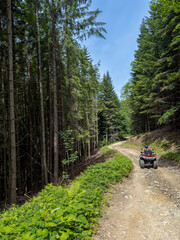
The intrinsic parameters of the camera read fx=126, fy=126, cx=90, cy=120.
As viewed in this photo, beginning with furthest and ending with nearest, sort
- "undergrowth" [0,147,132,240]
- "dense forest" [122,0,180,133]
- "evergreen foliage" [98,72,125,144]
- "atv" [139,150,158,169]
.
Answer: "evergreen foliage" [98,72,125,144], "dense forest" [122,0,180,133], "atv" [139,150,158,169], "undergrowth" [0,147,132,240]

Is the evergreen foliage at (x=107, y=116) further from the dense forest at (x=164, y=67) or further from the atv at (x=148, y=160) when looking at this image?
the atv at (x=148, y=160)

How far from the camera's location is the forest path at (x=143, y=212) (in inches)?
122

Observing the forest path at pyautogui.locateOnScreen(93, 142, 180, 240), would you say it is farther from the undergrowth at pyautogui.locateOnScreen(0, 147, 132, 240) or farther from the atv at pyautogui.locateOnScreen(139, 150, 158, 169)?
the atv at pyautogui.locateOnScreen(139, 150, 158, 169)

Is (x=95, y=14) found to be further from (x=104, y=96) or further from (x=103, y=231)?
(x=104, y=96)

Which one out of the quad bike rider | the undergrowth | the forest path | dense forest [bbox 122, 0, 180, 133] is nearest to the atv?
the quad bike rider

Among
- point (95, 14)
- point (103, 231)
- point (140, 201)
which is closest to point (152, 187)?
point (140, 201)

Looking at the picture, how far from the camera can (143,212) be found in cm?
398

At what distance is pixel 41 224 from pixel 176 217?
379cm

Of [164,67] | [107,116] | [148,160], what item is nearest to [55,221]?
[148,160]

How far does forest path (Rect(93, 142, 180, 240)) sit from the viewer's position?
122 inches

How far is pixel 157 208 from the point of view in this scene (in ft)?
13.7

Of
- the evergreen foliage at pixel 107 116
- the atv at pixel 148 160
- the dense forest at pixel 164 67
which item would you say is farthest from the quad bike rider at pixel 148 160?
the evergreen foliage at pixel 107 116

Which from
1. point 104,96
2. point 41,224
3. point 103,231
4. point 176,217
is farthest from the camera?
point 104,96

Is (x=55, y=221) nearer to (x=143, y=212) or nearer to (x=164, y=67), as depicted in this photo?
(x=143, y=212)
